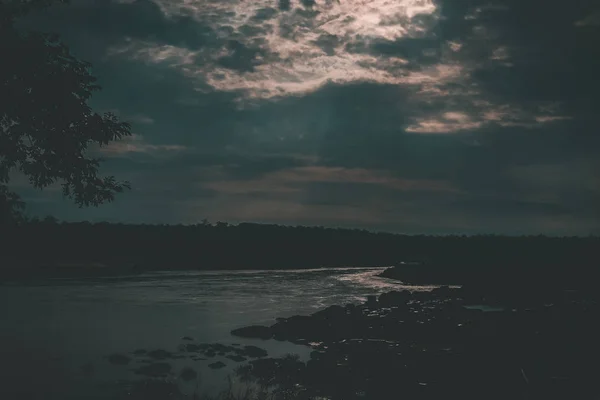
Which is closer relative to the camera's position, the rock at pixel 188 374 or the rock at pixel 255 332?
the rock at pixel 188 374

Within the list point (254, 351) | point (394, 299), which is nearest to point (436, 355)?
point (254, 351)

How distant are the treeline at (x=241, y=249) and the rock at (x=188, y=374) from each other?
55.3m

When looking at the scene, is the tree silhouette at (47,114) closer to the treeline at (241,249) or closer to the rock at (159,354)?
the rock at (159,354)

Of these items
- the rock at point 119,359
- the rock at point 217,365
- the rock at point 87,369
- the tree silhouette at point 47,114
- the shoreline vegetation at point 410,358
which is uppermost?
the tree silhouette at point 47,114

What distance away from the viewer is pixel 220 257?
12456 centimetres

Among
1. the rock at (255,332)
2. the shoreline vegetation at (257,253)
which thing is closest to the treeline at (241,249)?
the shoreline vegetation at (257,253)

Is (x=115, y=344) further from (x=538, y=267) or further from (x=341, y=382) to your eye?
(x=538, y=267)

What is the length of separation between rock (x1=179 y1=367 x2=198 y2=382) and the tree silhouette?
7.73 metres

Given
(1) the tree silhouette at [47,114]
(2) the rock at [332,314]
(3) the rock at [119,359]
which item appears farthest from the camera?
(2) the rock at [332,314]

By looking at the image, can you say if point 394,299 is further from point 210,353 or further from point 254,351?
point 210,353

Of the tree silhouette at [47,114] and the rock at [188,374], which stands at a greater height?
the tree silhouette at [47,114]

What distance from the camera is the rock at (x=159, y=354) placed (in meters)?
28.7

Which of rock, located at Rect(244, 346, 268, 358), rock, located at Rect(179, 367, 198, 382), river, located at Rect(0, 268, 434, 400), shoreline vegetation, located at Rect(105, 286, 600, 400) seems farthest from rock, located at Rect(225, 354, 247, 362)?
rock, located at Rect(179, 367, 198, 382)

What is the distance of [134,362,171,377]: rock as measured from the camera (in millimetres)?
24938
